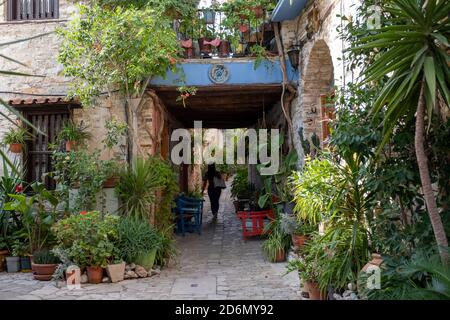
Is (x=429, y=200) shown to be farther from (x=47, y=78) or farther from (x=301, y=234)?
(x=47, y=78)

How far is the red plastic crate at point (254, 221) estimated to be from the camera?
27.9 ft

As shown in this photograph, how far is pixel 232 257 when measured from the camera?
757 cm

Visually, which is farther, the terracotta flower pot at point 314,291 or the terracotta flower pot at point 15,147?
the terracotta flower pot at point 15,147

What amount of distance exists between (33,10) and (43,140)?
2475 mm

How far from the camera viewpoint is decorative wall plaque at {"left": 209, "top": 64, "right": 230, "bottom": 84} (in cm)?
803

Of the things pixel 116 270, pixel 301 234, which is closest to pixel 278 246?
pixel 301 234

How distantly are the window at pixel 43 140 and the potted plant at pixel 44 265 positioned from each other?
1.72 metres

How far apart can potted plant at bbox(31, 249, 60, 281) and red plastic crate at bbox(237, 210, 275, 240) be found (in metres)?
3.54

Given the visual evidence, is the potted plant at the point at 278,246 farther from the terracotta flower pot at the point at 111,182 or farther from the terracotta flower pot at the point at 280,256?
the terracotta flower pot at the point at 111,182

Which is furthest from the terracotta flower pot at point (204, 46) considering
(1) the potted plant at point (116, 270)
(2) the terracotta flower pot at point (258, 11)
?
(1) the potted plant at point (116, 270)

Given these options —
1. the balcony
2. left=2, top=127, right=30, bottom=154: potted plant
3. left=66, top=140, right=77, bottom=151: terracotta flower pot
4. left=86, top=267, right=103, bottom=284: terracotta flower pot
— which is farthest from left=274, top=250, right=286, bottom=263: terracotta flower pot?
left=2, top=127, right=30, bottom=154: potted plant

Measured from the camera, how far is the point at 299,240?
21.7ft

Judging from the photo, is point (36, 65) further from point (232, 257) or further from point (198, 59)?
point (232, 257)
